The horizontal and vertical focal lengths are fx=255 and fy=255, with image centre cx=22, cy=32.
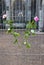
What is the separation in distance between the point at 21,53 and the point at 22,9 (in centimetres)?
213

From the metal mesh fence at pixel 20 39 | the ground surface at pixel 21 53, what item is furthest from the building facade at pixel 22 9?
the ground surface at pixel 21 53

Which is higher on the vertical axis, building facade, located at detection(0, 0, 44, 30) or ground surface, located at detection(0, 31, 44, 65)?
building facade, located at detection(0, 0, 44, 30)

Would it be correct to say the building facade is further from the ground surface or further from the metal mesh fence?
the ground surface

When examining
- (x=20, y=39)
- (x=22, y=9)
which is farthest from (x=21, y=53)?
(x=22, y=9)

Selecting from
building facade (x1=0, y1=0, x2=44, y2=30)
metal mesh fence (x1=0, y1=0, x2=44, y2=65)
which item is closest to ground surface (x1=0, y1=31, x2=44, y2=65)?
metal mesh fence (x1=0, y1=0, x2=44, y2=65)

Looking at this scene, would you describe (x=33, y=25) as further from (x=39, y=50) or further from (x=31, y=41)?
(x=31, y=41)

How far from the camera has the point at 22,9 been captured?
5719mm

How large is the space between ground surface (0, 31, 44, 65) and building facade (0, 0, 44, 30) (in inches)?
34.2

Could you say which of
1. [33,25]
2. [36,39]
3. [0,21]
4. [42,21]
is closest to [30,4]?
[42,21]

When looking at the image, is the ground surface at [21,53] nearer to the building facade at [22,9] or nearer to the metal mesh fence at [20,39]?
the metal mesh fence at [20,39]

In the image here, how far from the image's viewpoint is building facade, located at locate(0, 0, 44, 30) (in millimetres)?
5609

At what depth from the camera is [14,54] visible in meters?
3.69

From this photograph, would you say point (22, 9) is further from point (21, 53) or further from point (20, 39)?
point (21, 53)

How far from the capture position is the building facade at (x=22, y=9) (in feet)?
18.4
